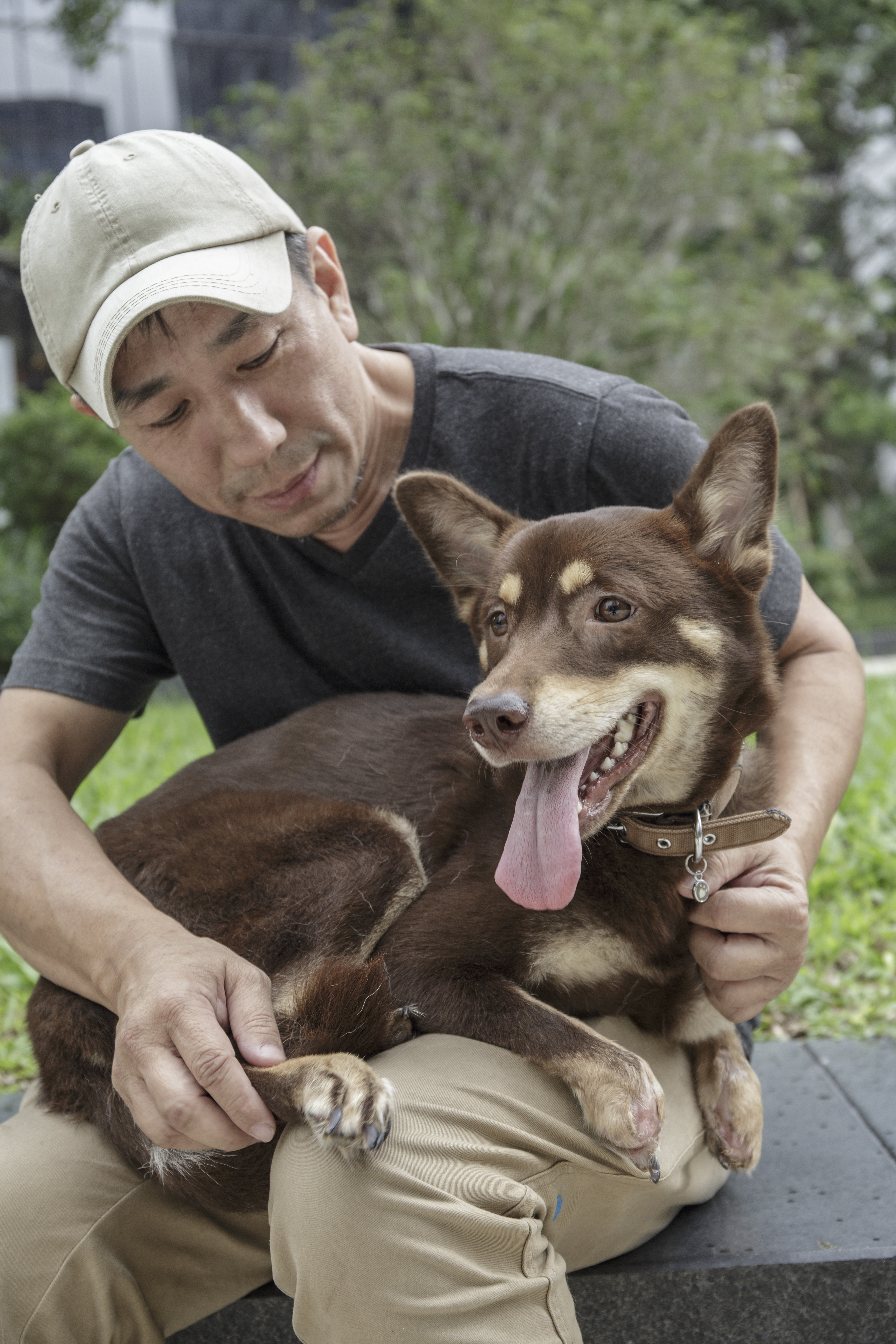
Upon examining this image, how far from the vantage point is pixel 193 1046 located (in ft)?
6.06

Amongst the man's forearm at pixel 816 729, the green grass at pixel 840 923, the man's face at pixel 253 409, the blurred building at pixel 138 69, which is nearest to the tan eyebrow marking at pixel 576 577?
the man's forearm at pixel 816 729

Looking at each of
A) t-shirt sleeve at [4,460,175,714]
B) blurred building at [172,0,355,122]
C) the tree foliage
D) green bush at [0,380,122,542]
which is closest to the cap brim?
t-shirt sleeve at [4,460,175,714]

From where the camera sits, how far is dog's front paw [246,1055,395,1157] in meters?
1.76

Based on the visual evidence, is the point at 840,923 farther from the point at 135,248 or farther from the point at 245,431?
the point at 135,248

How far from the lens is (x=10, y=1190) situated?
207cm

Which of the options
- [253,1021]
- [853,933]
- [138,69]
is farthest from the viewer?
[138,69]

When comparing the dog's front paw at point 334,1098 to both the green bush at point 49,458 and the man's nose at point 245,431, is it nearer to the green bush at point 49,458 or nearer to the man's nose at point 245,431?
the man's nose at point 245,431

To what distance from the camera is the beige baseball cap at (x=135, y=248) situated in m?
2.19

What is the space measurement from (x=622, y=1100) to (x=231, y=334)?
162 centimetres

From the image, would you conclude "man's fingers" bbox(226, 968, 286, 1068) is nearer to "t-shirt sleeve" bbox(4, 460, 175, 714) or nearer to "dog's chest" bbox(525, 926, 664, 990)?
"dog's chest" bbox(525, 926, 664, 990)

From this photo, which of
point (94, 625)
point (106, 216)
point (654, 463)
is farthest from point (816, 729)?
point (106, 216)

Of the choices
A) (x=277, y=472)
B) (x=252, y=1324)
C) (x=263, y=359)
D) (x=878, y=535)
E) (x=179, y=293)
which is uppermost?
(x=179, y=293)

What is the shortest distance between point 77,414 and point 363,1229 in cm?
1026

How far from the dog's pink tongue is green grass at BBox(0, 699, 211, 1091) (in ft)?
4.85
